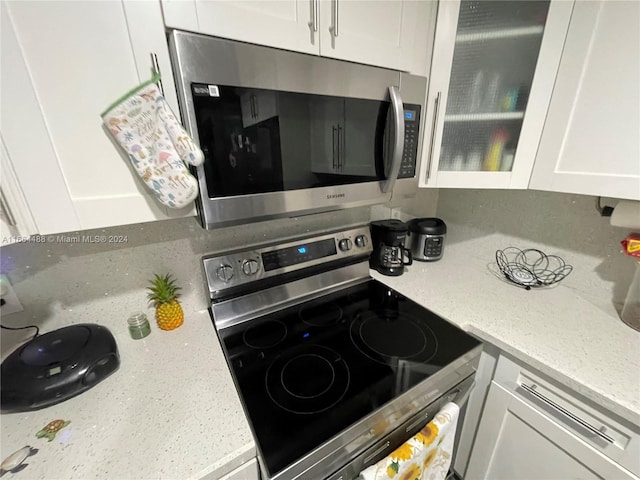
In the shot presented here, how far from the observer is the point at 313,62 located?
68cm

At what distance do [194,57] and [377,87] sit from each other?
48 cm

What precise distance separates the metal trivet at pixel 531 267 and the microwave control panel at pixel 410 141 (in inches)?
26.9

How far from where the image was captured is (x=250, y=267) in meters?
0.97

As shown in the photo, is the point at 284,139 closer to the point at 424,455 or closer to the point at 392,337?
the point at 392,337

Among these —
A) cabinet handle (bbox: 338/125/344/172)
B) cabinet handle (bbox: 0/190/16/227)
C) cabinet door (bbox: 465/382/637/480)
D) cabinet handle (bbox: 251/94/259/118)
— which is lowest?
cabinet door (bbox: 465/382/637/480)

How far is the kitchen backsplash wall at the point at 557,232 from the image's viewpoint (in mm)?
1023

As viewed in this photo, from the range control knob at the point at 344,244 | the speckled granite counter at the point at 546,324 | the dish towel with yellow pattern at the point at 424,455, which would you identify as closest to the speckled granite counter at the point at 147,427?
the dish towel with yellow pattern at the point at 424,455

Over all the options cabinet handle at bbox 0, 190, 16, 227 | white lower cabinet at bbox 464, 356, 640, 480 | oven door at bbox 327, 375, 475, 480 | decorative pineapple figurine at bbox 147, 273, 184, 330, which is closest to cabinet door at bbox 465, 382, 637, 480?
white lower cabinet at bbox 464, 356, 640, 480

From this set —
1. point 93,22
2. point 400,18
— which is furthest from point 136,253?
point 400,18

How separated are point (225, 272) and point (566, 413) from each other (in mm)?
1089

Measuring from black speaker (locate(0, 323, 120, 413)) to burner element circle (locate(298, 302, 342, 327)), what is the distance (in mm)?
556

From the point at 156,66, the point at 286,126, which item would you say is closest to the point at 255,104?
the point at 286,126

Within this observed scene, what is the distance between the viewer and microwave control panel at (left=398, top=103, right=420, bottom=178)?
34.9 inches

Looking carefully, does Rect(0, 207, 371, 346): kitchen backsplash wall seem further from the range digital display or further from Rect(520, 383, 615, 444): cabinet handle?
Rect(520, 383, 615, 444): cabinet handle
